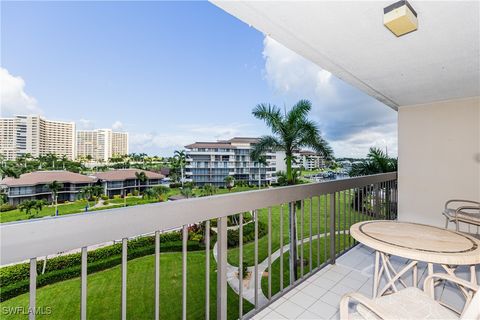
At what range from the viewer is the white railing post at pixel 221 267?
1702mm

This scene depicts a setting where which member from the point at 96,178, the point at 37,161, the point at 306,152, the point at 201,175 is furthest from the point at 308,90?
the point at 37,161

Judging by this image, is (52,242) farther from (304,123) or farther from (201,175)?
(201,175)

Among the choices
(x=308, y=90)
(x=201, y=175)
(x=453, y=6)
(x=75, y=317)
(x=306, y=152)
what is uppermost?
(x=308, y=90)

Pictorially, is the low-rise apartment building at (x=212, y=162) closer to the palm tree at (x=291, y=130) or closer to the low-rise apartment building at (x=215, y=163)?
the low-rise apartment building at (x=215, y=163)

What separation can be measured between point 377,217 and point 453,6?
3.46 m

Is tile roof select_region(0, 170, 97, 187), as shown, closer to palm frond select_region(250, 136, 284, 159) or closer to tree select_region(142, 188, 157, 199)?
tree select_region(142, 188, 157, 199)

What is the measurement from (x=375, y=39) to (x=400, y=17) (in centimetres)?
44

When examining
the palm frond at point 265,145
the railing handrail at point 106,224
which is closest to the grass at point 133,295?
the palm frond at point 265,145

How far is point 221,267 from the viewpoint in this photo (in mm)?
1705

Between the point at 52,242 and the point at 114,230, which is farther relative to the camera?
the point at 114,230

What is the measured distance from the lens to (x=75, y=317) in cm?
1335

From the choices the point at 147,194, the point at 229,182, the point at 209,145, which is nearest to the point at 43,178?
the point at 147,194

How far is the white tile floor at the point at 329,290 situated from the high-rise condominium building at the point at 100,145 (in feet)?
29.4

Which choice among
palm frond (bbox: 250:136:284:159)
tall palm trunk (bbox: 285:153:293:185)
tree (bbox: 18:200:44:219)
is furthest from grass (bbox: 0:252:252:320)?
palm frond (bbox: 250:136:284:159)
